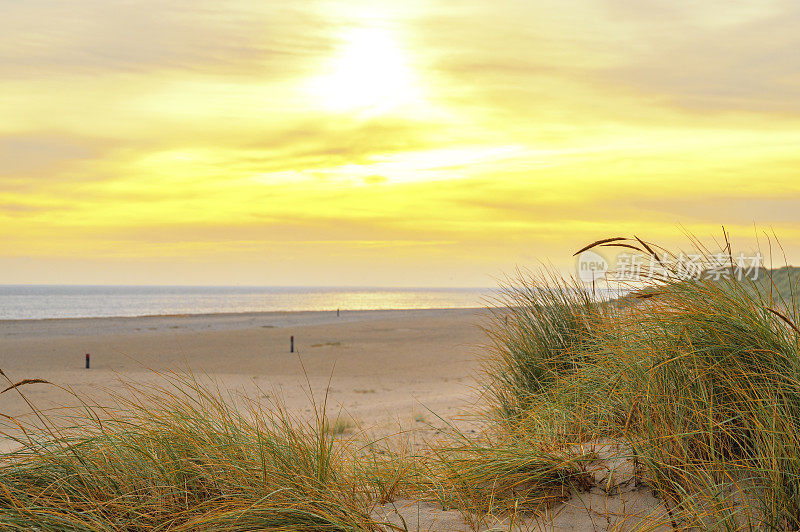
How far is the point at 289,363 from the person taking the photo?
24484mm

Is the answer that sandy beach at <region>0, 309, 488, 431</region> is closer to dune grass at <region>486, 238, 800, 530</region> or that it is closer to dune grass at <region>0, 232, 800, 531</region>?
dune grass at <region>486, 238, 800, 530</region>

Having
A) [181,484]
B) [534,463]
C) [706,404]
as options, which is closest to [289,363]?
[181,484]

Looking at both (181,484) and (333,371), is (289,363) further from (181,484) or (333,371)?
(181,484)

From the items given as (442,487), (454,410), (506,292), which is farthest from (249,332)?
(442,487)

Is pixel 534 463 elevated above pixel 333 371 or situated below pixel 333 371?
above

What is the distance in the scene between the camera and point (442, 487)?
11.6 feet

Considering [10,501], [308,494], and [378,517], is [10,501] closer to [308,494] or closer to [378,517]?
[308,494]

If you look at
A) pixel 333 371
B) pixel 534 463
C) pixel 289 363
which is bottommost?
pixel 289 363

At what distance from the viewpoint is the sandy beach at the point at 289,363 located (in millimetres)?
13844

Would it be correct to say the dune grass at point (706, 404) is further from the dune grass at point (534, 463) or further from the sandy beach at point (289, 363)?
the sandy beach at point (289, 363)

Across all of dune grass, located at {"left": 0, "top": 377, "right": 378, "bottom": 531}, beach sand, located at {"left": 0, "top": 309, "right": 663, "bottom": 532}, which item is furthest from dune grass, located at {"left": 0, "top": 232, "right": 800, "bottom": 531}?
beach sand, located at {"left": 0, "top": 309, "right": 663, "bottom": 532}

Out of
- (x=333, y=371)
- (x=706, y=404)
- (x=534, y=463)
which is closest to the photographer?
(x=706, y=404)

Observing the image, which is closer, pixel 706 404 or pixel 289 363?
pixel 706 404

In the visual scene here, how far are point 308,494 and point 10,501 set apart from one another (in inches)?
63.0
